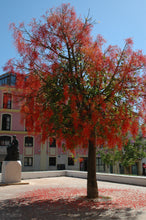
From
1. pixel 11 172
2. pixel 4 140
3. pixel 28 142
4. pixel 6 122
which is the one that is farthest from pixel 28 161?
pixel 11 172

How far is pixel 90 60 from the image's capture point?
8.45 metres

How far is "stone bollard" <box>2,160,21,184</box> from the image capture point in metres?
13.3

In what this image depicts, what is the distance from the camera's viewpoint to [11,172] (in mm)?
13438

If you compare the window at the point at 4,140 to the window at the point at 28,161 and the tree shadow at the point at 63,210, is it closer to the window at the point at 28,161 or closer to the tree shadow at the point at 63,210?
the window at the point at 28,161

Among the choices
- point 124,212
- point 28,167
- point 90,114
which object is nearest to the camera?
point 124,212

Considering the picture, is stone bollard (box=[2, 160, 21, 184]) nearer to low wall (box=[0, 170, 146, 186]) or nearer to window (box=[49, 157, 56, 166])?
low wall (box=[0, 170, 146, 186])

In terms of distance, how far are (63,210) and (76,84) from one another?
4292mm

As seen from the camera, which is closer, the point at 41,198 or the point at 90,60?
the point at 90,60

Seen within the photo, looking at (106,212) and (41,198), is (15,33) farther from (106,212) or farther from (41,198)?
(106,212)

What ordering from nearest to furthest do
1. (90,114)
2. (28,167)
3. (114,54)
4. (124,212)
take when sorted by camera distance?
(124,212) < (90,114) < (114,54) < (28,167)

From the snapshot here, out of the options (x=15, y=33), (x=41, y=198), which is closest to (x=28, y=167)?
(x=41, y=198)

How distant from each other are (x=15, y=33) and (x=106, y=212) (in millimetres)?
7052

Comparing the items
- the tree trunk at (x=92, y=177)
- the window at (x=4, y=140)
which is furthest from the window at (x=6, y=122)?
the tree trunk at (x=92, y=177)

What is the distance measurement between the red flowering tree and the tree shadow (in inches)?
36.2
